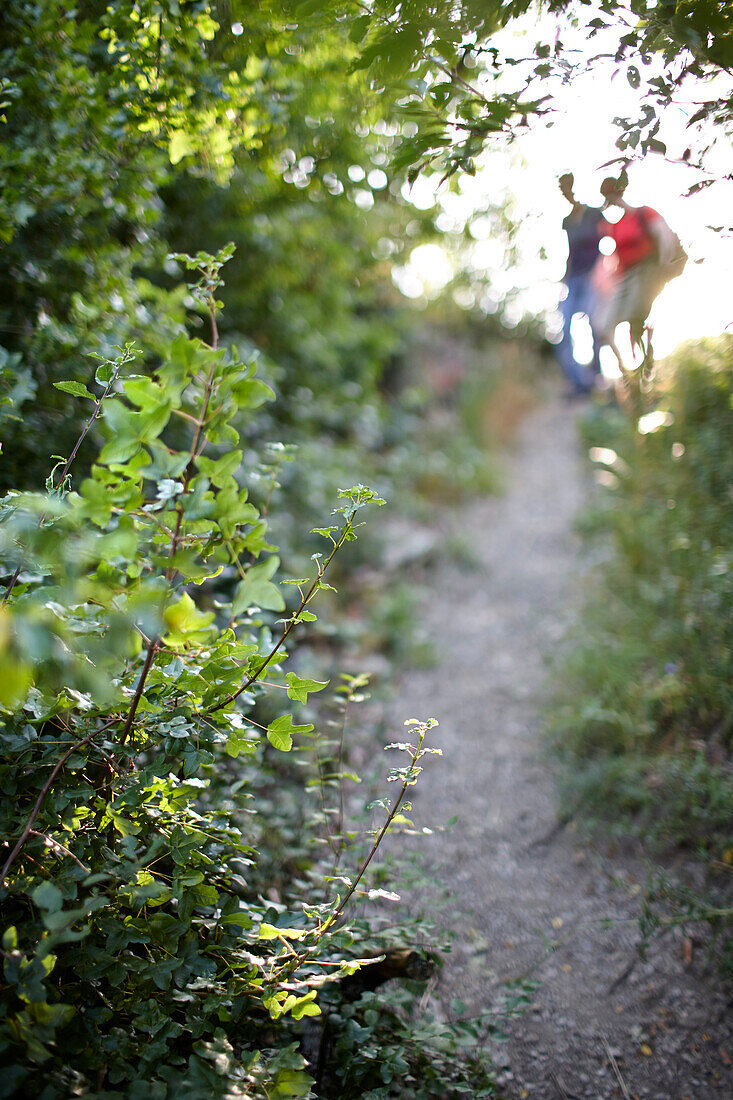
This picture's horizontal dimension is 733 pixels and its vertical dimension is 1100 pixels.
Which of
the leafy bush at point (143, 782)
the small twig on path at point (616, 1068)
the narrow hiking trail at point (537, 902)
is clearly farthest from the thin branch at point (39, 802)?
the small twig on path at point (616, 1068)

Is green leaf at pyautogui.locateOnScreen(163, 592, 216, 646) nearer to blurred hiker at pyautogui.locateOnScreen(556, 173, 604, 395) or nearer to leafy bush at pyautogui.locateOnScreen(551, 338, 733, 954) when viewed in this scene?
blurred hiker at pyautogui.locateOnScreen(556, 173, 604, 395)

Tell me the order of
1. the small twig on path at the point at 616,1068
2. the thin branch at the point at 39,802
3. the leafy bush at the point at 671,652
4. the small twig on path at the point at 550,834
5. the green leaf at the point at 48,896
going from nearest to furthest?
the green leaf at the point at 48,896, the thin branch at the point at 39,802, the small twig on path at the point at 616,1068, the leafy bush at the point at 671,652, the small twig on path at the point at 550,834

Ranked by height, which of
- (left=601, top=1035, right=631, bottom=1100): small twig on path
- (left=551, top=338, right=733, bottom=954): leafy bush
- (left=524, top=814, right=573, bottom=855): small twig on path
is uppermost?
(left=551, top=338, right=733, bottom=954): leafy bush

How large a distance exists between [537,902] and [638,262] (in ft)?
5.47

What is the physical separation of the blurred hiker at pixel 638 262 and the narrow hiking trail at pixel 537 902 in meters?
1.24

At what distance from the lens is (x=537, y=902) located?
5.82ft

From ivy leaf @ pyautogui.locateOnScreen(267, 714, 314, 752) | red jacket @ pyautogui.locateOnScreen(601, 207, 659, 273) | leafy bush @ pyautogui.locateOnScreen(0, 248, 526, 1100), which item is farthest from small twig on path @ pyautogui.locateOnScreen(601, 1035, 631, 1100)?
red jacket @ pyautogui.locateOnScreen(601, 207, 659, 273)

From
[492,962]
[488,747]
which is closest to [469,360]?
[488,747]

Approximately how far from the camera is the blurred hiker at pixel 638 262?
1.14m

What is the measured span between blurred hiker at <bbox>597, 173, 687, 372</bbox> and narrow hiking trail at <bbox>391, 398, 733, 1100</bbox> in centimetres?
124

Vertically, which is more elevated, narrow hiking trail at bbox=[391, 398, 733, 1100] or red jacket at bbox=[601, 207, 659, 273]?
red jacket at bbox=[601, 207, 659, 273]

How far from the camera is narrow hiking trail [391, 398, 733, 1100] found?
133cm

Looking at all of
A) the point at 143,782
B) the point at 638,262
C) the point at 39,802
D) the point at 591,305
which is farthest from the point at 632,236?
the point at 39,802

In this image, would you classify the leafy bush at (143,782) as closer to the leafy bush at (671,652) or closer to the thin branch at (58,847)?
the thin branch at (58,847)
